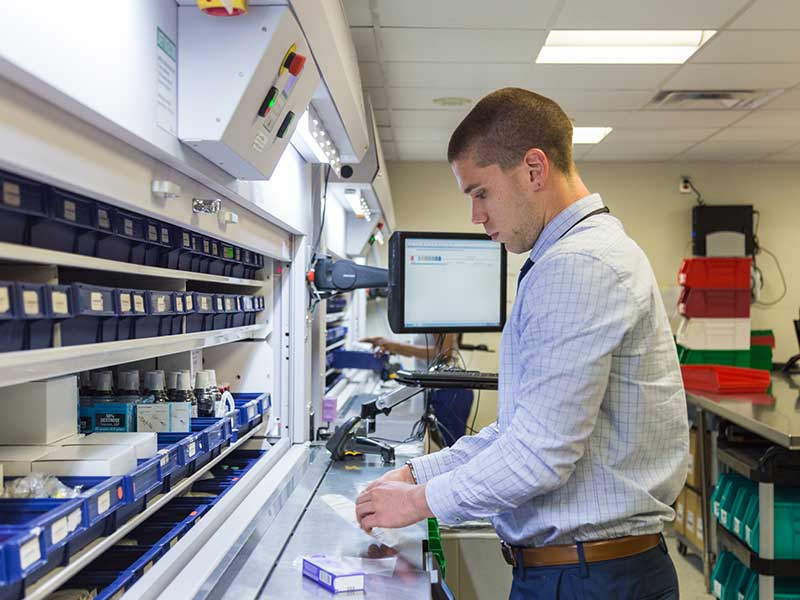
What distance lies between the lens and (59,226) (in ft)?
3.19

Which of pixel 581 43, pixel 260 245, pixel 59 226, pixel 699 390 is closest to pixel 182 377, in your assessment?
pixel 260 245

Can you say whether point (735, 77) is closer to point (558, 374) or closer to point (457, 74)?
point (457, 74)

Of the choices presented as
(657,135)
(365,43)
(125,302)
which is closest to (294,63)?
(125,302)

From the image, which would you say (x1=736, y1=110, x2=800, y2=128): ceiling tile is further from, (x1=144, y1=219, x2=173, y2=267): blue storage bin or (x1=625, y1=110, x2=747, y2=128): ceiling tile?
(x1=144, y1=219, x2=173, y2=267): blue storage bin

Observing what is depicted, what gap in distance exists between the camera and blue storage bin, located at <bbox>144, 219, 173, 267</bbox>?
1278 millimetres

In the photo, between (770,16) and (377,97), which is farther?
(377,97)

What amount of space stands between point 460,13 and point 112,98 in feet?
7.59

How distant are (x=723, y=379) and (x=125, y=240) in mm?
3372

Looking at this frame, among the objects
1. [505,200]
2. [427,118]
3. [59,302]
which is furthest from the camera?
Result: [427,118]

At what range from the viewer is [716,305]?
165 inches

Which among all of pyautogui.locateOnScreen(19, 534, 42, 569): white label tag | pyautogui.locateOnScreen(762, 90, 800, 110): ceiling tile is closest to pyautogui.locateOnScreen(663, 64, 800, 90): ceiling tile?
pyautogui.locateOnScreen(762, 90, 800, 110): ceiling tile

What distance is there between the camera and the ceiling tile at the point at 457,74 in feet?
11.7

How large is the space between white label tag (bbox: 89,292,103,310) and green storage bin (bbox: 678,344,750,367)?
3.88 meters

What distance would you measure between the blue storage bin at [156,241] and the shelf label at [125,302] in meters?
0.16
